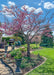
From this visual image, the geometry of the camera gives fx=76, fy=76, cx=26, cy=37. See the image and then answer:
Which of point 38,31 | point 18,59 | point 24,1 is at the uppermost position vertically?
point 24,1

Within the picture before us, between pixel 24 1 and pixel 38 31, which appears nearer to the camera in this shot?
pixel 24 1

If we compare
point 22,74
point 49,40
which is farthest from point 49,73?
point 49,40

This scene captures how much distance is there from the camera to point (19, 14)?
16.5 ft

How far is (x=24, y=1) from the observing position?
10.3 feet

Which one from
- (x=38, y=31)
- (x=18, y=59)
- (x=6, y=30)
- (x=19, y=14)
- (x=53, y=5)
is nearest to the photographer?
(x=53, y=5)

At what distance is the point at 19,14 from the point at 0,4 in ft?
6.92

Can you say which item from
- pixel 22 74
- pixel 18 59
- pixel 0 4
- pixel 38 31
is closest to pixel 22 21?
pixel 38 31

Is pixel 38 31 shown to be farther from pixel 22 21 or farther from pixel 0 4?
pixel 0 4

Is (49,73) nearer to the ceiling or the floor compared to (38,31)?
nearer to the floor

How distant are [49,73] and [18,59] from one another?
65.1 inches

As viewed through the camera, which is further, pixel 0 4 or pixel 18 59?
pixel 18 59

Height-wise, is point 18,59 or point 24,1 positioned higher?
point 24,1

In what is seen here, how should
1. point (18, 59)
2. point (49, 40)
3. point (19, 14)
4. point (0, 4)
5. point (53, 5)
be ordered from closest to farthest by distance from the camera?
point (0, 4) < point (53, 5) < point (18, 59) < point (19, 14) < point (49, 40)

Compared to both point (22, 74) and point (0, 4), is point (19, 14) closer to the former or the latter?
point (0, 4)
